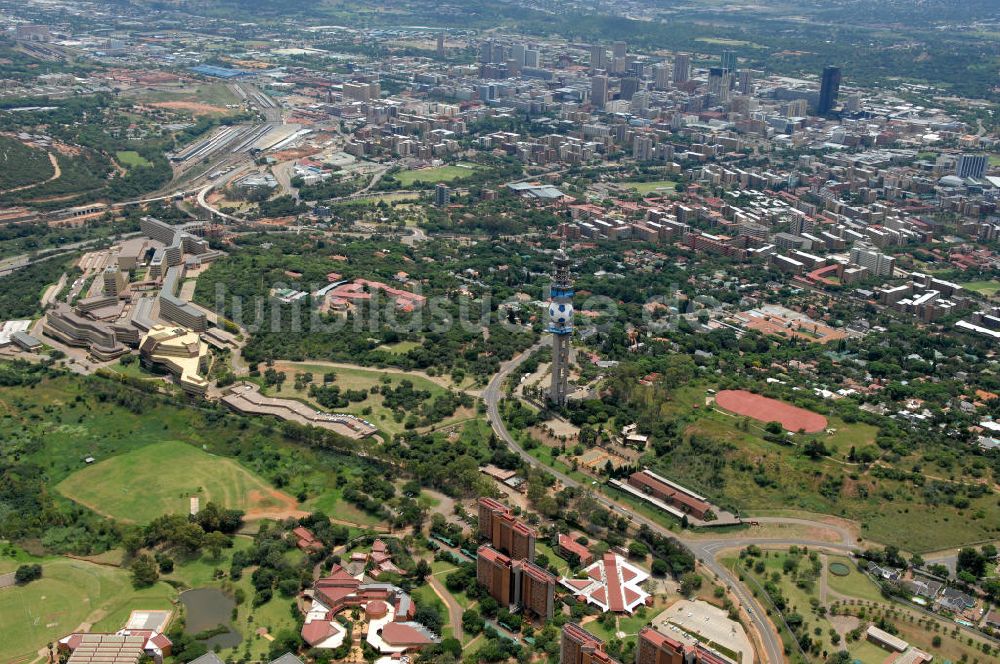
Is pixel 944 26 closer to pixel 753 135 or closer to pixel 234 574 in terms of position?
pixel 753 135

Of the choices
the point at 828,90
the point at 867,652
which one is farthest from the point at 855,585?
the point at 828,90

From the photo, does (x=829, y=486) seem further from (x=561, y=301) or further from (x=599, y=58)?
(x=599, y=58)

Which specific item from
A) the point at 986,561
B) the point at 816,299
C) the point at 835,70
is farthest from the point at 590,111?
the point at 986,561

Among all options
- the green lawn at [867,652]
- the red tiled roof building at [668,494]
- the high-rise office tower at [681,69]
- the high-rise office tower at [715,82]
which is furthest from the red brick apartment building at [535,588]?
the high-rise office tower at [681,69]

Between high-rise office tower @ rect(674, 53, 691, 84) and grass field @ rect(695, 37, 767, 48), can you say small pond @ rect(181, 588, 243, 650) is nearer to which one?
high-rise office tower @ rect(674, 53, 691, 84)

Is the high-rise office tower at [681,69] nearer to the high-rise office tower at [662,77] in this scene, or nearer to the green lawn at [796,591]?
the high-rise office tower at [662,77]
